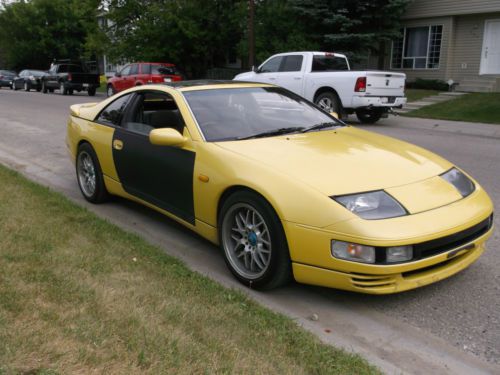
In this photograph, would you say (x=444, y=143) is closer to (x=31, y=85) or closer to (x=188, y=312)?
(x=188, y=312)

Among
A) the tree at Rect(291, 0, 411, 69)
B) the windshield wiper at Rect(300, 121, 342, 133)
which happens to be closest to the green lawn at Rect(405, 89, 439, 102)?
the tree at Rect(291, 0, 411, 69)

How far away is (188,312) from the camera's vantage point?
308 cm

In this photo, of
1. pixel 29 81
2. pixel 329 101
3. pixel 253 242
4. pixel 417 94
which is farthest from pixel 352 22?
pixel 29 81

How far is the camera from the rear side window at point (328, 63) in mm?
13906

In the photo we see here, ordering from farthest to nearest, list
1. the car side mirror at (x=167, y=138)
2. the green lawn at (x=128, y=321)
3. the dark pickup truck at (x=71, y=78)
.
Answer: the dark pickup truck at (x=71, y=78) < the car side mirror at (x=167, y=138) < the green lawn at (x=128, y=321)

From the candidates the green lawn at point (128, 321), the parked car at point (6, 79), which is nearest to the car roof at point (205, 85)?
the green lawn at point (128, 321)

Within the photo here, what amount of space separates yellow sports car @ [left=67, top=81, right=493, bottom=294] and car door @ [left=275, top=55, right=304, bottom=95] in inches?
345

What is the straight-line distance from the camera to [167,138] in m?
4.08

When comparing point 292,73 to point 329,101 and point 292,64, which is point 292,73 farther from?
point 329,101

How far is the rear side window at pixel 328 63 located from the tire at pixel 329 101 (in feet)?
3.04

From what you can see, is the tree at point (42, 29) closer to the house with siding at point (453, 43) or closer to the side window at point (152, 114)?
the house with siding at point (453, 43)

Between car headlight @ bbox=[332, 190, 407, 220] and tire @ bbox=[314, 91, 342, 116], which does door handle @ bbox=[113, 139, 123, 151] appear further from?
tire @ bbox=[314, 91, 342, 116]

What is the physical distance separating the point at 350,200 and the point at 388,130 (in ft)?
32.1

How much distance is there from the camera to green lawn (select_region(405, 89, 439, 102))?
19.1m
